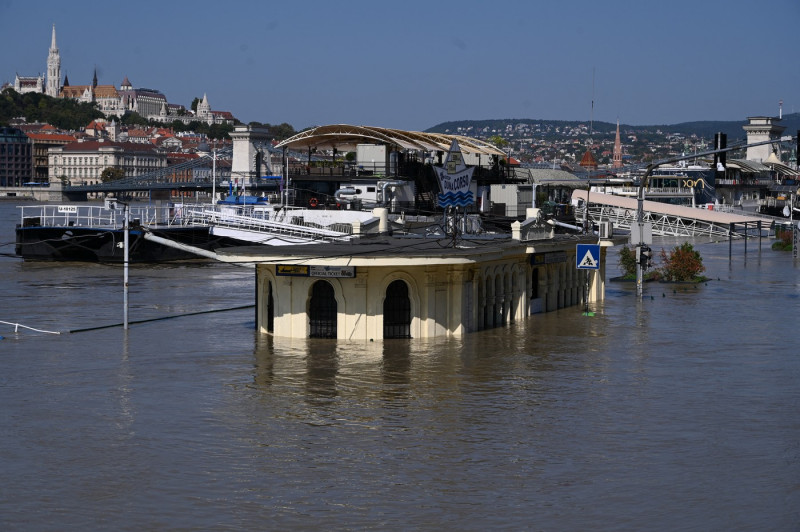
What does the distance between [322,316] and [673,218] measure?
290 ft

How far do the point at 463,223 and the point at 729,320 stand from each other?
10.3m

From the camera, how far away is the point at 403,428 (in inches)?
905

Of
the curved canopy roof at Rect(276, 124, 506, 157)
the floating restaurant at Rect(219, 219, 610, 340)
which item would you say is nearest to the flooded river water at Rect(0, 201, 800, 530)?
the floating restaurant at Rect(219, 219, 610, 340)

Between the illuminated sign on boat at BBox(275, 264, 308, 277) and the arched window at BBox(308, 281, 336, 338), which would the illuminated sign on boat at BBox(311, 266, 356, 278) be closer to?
the illuminated sign on boat at BBox(275, 264, 308, 277)

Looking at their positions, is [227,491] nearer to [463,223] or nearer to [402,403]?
[402,403]

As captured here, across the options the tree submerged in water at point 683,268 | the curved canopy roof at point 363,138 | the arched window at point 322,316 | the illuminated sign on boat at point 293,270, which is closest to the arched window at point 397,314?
the arched window at point 322,316

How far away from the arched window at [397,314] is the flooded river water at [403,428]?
2.72 ft

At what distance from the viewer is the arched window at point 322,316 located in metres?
32.2

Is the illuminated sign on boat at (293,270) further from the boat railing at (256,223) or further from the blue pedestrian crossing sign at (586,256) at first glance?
the boat railing at (256,223)

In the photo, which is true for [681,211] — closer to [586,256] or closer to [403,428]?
[586,256]

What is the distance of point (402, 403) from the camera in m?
25.4

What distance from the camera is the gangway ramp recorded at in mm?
107500

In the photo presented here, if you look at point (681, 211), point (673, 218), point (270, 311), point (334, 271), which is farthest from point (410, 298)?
point (673, 218)

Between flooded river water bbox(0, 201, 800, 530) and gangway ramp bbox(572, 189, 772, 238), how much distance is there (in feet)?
229
